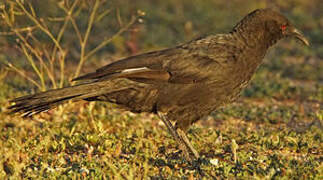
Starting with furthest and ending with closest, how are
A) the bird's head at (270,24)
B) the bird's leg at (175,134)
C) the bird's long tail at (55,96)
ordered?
the bird's head at (270,24)
the bird's leg at (175,134)
the bird's long tail at (55,96)

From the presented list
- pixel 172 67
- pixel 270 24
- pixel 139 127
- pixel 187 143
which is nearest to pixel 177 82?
pixel 172 67

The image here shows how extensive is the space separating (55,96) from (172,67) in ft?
3.98

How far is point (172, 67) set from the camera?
208 inches

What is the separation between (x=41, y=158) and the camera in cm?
534

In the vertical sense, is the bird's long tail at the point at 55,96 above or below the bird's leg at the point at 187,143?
above

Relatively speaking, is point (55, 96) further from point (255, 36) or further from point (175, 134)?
point (255, 36)

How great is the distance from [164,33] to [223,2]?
397 centimetres

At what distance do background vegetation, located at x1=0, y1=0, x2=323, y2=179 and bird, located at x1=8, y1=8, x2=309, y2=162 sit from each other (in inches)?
18.4

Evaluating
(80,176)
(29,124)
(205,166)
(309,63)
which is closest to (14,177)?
(80,176)

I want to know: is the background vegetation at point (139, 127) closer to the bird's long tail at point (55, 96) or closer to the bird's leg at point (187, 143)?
the bird's leg at point (187, 143)

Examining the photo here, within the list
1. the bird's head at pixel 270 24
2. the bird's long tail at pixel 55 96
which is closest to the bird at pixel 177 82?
the bird's long tail at pixel 55 96

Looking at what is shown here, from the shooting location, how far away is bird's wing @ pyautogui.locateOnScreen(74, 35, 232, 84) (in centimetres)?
521

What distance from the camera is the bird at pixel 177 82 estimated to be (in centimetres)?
521

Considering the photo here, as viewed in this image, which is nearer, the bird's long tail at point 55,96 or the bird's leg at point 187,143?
the bird's long tail at point 55,96
